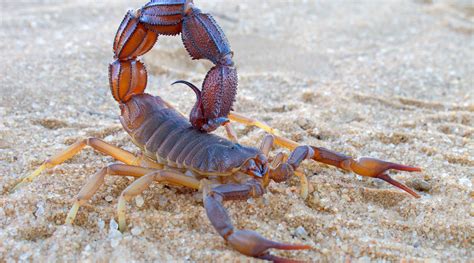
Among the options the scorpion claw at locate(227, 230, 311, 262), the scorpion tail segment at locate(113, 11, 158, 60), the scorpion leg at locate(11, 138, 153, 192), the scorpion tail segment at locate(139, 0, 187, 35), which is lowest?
the scorpion claw at locate(227, 230, 311, 262)

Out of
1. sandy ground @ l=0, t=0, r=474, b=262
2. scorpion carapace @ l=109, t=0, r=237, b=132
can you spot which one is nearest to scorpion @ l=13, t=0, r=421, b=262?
scorpion carapace @ l=109, t=0, r=237, b=132

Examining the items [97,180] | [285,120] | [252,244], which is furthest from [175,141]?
[285,120]

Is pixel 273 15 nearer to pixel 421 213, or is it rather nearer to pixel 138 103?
pixel 138 103

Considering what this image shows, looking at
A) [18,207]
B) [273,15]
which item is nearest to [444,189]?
[18,207]

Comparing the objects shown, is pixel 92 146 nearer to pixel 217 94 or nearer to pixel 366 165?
pixel 217 94

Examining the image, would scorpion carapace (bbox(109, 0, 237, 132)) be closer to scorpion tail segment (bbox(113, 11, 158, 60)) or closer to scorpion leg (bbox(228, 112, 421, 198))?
scorpion tail segment (bbox(113, 11, 158, 60))

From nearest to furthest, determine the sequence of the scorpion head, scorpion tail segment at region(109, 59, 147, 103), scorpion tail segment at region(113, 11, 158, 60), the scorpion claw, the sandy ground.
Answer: the scorpion claw
the sandy ground
the scorpion head
scorpion tail segment at region(113, 11, 158, 60)
scorpion tail segment at region(109, 59, 147, 103)

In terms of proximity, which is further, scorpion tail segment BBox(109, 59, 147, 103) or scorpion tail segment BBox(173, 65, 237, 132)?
scorpion tail segment BBox(109, 59, 147, 103)
